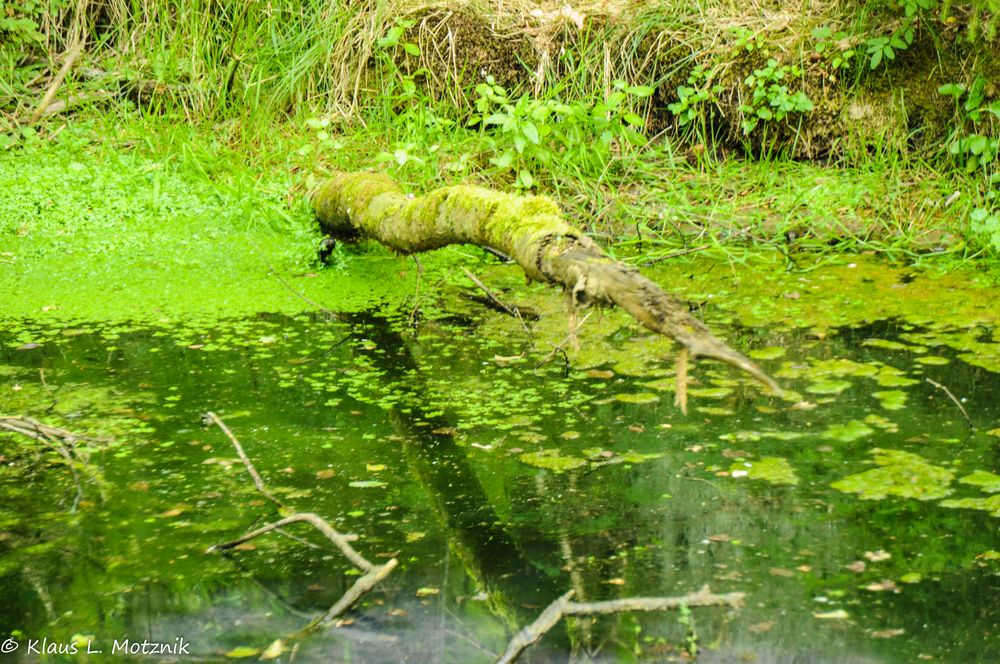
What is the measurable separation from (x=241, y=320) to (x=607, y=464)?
1620mm

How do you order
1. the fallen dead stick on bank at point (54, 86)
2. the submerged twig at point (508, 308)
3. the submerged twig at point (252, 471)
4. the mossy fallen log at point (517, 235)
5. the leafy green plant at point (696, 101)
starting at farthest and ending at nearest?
the fallen dead stick on bank at point (54, 86)
the leafy green plant at point (696, 101)
the submerged twig at point (508, 308)
the submerged twig at point (252, 471)
the mossy fallen log at point (517, 235)

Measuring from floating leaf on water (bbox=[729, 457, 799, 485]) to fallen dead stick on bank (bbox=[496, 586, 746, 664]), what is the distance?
540 mm

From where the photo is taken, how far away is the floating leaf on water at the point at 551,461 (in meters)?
2.59

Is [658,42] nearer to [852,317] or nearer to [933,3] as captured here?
[933,3]

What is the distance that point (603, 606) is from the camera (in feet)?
6.42

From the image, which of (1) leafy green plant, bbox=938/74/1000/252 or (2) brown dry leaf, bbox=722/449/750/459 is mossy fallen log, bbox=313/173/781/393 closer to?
(2) brown dry leaf, bbox=722/449/750/459

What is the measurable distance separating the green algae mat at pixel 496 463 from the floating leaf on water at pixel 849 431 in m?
0.02

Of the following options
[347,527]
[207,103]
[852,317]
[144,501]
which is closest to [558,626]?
[347,527]

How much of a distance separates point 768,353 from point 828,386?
0.28m

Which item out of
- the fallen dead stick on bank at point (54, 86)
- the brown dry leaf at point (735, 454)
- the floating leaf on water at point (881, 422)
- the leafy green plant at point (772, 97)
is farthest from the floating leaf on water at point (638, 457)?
the fallen dead stick on bank at point (54, 86)

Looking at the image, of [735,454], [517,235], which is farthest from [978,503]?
[517,235]

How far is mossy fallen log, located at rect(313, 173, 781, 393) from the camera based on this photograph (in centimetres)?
215

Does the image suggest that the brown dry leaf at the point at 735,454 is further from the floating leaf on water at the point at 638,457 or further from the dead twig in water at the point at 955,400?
the dead twig in water at the point at 955,400

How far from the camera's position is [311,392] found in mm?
3100
